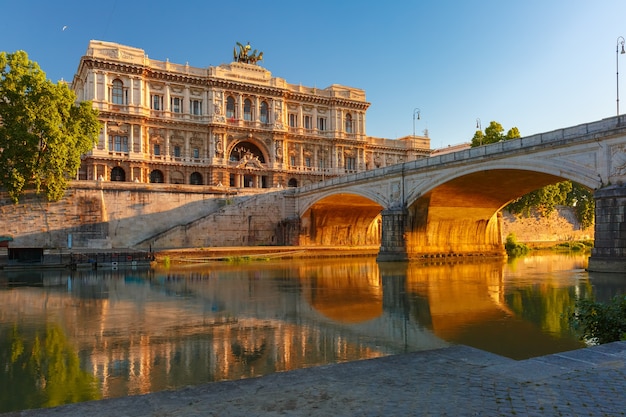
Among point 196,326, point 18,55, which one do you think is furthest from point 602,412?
point 18,55

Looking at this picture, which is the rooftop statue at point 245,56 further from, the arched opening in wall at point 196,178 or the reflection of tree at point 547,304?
the reflection of tree at point 547,304

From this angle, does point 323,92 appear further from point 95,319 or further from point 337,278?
point 95,319

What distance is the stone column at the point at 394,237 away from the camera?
37.3m

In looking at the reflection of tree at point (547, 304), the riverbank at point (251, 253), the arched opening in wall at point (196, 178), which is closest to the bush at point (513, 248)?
the riverbank at point (251, 253)

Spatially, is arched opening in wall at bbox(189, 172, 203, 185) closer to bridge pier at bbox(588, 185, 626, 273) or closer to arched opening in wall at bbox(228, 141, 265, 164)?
arched opening in wall at bbox(228, 141, 265, 164)

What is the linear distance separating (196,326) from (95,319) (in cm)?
340

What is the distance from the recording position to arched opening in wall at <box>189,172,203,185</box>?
194 ft

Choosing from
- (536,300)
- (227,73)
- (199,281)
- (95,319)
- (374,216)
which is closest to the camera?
(95,319)

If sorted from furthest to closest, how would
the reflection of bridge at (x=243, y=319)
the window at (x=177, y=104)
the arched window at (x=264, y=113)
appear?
1. the arched window at (x=264, y=113)
2. the window at (x=177, y=104)
3. the reflection of bridge at (x=243, y=319)

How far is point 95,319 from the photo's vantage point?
14.6m

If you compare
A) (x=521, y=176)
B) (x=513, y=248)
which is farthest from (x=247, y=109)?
(x=521, y=176)

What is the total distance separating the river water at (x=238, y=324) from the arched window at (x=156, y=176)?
1249 inches

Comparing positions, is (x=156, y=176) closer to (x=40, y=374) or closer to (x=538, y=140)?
(x=538, y=140)

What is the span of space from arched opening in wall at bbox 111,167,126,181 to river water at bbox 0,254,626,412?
30.0m
